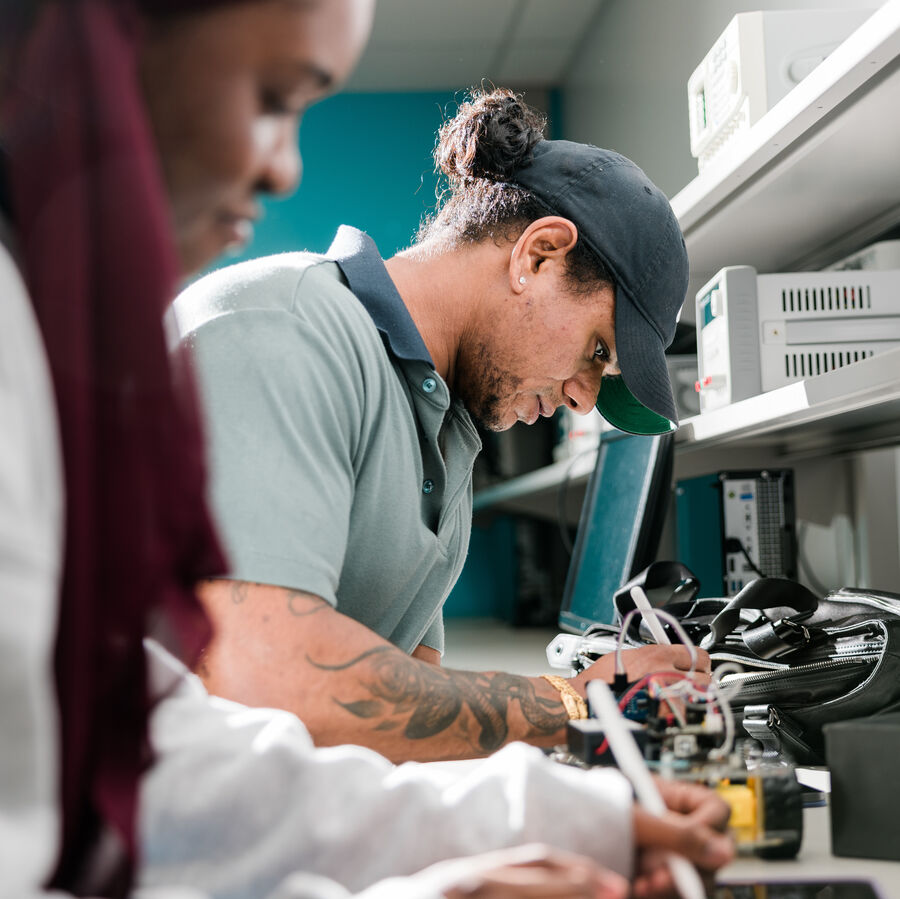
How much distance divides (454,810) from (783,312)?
52.7 inches

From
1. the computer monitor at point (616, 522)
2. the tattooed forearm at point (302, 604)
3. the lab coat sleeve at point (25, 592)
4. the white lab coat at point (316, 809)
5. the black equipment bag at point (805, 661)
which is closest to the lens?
the lab coat sleeve at point (25, 592)

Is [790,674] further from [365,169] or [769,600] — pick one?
[365,169]

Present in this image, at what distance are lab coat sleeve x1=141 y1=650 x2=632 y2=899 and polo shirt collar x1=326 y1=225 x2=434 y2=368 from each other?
64cm

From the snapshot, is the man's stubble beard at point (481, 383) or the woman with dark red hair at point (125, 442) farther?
the man's stubble beard at point (481, 383)

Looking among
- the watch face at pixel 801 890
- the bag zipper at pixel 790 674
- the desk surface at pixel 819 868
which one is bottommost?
the watch face at pixel 801 890

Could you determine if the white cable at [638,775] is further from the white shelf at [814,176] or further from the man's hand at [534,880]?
the white shelf at [814,176]

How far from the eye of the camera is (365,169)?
4.41 metres

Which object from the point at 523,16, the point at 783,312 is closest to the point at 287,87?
the point at 783,312

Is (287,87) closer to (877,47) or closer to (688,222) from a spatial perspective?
(877,47)

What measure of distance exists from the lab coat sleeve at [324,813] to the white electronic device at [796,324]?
1.23 metres

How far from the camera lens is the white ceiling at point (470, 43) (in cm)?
381

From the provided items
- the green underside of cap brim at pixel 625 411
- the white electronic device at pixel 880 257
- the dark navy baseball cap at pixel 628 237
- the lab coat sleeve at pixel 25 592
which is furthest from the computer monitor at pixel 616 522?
the lab coat sleeve at pixel 25 592

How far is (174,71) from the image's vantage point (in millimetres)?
438

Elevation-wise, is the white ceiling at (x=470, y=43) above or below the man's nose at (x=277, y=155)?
above
